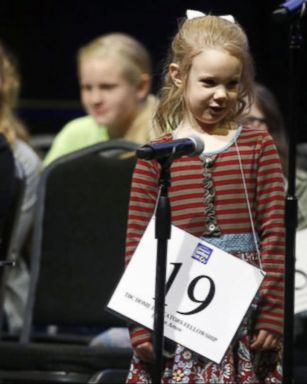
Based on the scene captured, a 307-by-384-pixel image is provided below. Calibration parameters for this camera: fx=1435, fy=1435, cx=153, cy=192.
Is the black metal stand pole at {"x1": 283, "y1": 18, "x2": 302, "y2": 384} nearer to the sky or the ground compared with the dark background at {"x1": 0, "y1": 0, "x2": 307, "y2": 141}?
nearer to the sky

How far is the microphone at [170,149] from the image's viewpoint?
3.68 m

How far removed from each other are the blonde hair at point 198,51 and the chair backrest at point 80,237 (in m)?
1.04

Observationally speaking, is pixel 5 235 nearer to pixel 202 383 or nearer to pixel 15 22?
pixel 202 383

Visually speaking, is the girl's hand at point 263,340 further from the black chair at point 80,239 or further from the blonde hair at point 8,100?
the blonde hair at point 8,100

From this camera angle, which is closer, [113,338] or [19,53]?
[113,338]

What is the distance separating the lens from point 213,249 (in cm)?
386

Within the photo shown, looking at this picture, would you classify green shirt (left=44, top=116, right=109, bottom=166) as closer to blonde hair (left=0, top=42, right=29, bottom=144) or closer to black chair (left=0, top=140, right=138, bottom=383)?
blonde hair (left=0, top=42, right=29, bottom=144)

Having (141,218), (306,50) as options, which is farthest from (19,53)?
(141,218)

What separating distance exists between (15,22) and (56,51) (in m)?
0.32

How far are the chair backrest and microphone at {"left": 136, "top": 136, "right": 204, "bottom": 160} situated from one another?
4.51 ft

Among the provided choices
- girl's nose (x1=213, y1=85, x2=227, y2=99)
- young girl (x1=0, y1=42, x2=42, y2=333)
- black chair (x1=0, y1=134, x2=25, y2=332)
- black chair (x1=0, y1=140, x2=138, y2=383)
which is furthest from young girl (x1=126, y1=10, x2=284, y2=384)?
young girl (x1=0, y1=42, x2=42, y2=333)

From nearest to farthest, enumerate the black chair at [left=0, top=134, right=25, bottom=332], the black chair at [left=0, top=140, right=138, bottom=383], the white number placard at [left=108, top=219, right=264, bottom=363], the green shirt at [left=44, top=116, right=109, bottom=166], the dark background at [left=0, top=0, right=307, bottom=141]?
the white number placard at [left=108, top=219, right=264, bottom=363] → the black chair at [left=0, top=134, right=25, bottom=332] → the black chair at [left=0, top=140, right=138, bottom=383] → the green shirt at [left=44, top=116, right=109, bottom=166] → the dark background at [left=0, top=0, right=307, bottom=141]

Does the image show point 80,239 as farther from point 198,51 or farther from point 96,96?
point 198,51

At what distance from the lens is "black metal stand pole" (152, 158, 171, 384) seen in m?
3.71
